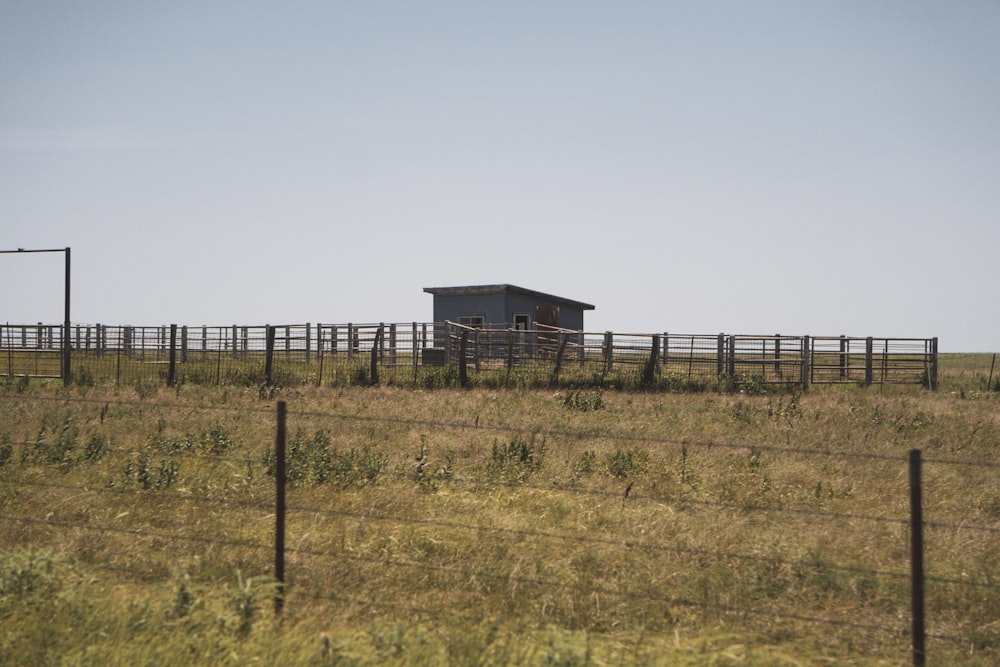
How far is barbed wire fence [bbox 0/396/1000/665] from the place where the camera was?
5180mm

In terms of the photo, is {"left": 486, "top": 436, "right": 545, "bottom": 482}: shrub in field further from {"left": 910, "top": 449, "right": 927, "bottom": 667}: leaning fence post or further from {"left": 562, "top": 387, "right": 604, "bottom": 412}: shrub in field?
{"left": 562, "top": 387, "right": 604, "bottom": 412}: shrub in field

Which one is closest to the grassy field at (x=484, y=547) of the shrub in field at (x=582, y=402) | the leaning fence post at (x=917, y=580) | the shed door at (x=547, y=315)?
the leaning fence post at (x=917, y=580)

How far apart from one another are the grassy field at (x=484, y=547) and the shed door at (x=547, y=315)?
24531mm

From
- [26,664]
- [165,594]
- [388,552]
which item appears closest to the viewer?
[26,664]

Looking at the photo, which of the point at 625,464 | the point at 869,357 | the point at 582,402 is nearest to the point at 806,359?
the point at 869,357

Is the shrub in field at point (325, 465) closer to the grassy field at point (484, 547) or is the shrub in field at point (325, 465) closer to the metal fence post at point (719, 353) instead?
the grassy field at point (484, 547)

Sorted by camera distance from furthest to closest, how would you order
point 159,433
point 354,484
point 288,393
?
1. point 288,393
2. point 159,433
3. point 354,484

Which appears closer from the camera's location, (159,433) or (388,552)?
(388,552)

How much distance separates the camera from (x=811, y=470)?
388 inches

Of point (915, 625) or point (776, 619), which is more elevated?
point (915, 625)

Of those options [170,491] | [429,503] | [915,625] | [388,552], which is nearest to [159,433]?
[170,491]

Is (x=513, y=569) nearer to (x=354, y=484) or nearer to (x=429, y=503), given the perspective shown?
(x=429, y=503)

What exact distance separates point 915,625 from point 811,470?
19.6 ft

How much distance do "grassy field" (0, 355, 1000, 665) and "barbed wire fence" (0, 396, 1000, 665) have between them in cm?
3
